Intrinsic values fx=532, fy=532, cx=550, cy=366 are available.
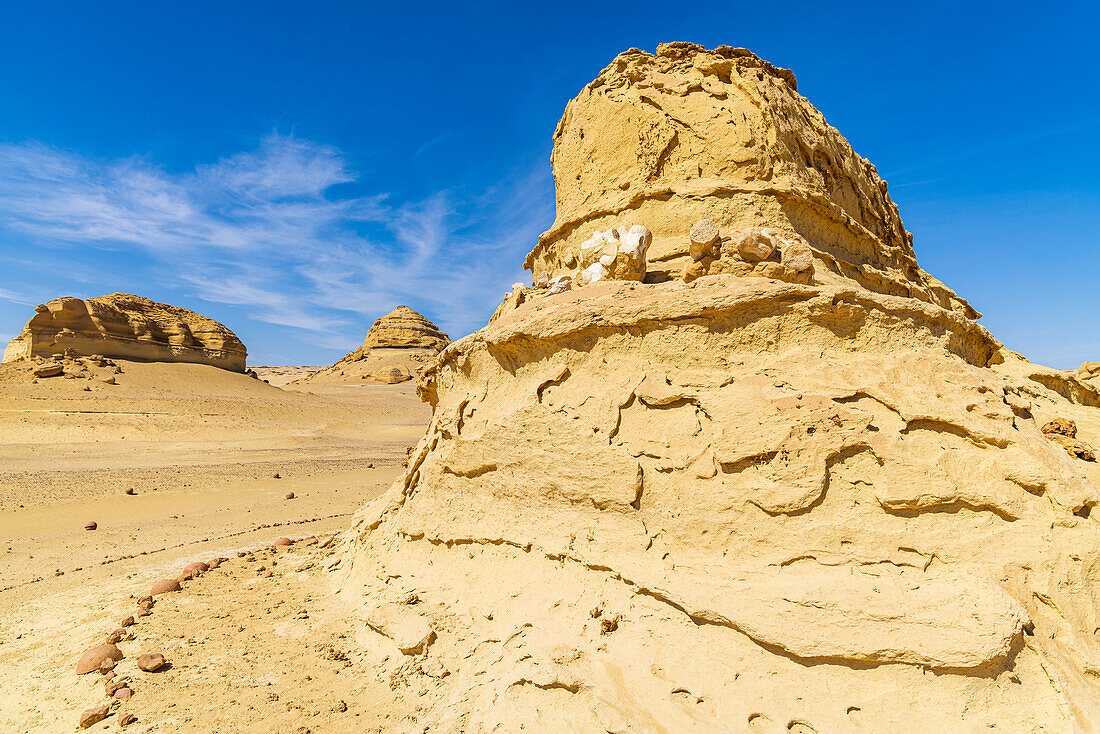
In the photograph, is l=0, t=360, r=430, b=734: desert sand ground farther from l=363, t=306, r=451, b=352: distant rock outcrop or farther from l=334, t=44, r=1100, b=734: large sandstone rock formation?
l=363, t=306, r=451, b=352: distant rock outcrop

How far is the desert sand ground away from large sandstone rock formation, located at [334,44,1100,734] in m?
0.61

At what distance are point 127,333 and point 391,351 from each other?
65.4 feet

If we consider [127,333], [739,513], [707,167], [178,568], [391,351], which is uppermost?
[391,351]

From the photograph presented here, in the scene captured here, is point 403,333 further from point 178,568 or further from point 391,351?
point 178,568

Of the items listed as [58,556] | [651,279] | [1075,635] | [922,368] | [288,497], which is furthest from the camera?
[288,497]

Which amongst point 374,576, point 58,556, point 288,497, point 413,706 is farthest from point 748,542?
point 288,497

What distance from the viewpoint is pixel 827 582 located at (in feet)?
8.43

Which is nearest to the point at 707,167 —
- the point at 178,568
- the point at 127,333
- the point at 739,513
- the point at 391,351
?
the point at 739,513

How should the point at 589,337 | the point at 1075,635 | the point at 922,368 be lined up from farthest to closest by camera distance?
the point at 589,337 → the point at 922,368 → the point at 1075,635

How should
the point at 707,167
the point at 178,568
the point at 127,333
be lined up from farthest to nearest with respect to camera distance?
the point at 127,333
the point at 178,568
the point at 707,167

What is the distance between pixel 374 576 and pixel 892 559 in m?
3.64

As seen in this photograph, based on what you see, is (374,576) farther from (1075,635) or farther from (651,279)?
(1075,635)

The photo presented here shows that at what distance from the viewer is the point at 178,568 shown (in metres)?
5.49

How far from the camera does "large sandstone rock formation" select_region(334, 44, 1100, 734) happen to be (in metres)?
2.36
